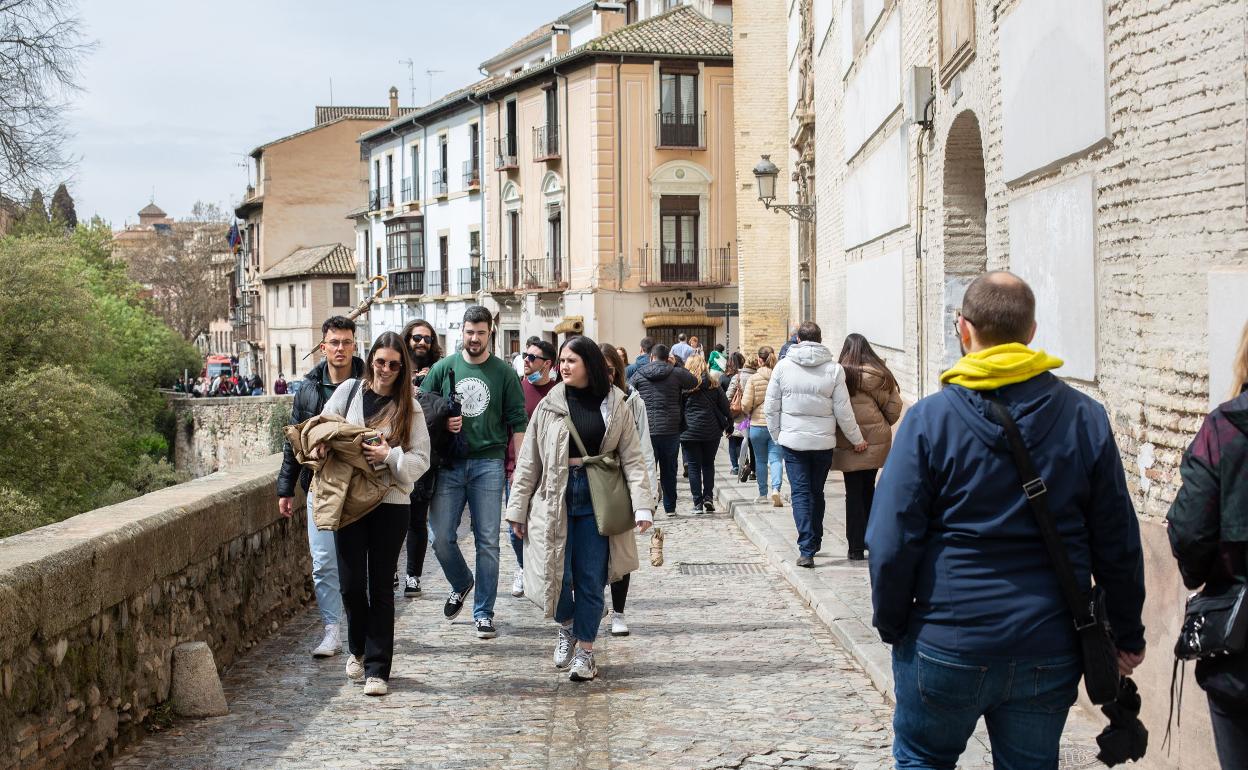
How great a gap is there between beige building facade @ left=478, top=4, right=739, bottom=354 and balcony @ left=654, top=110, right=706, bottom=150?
3 cm

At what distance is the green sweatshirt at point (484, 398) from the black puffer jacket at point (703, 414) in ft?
20.8

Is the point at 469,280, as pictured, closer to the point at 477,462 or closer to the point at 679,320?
the point at 679,320

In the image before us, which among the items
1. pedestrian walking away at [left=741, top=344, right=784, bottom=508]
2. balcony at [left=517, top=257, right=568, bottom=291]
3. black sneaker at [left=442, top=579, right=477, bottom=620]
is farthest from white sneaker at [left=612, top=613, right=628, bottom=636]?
balcony at [left=517, top=257, right=568, bottom=291]

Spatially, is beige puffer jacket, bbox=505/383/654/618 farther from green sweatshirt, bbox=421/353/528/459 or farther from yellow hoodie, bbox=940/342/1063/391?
yellow hoodie, bbox=940/342/1063/391

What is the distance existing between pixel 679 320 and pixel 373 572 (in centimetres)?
3324

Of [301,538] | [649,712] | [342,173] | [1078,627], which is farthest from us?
[342,173]

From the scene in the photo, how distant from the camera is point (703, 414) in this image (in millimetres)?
15203

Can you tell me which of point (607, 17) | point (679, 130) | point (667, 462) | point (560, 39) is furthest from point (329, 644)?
point (560, 39)

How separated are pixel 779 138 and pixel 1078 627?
1209 inches

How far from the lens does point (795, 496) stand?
1063cm

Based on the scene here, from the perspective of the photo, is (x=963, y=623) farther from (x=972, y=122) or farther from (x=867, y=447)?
(x=972, y=122)

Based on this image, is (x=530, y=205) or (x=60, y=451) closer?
(x=60, y=451)

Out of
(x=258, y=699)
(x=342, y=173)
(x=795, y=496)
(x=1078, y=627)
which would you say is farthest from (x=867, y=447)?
(x=342, y=173)

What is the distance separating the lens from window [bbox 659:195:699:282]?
4056 cm
